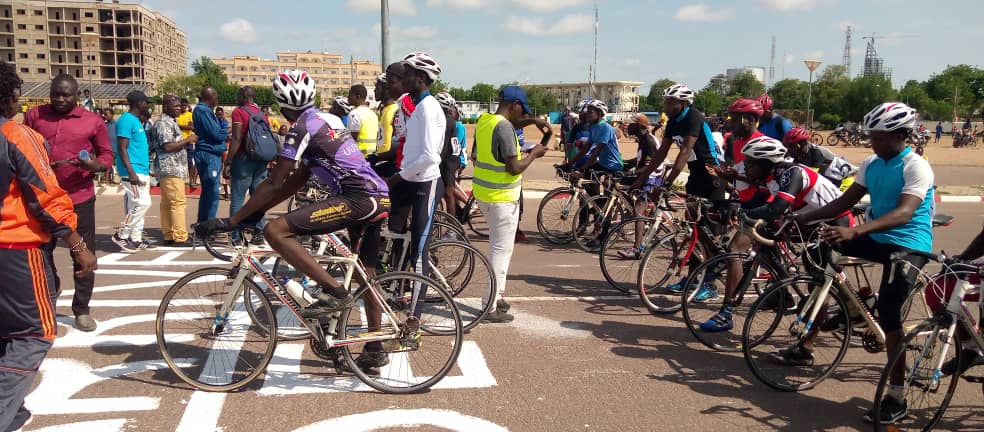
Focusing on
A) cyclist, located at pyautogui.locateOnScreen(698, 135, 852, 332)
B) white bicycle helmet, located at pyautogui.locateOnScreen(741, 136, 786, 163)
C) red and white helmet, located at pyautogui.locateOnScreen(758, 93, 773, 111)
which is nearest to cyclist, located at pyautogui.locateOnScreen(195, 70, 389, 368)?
cyclist, located at pyautogui.locateOnScreen(698, 135, 852, 332)

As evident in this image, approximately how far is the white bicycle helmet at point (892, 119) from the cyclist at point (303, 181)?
3.05 metres

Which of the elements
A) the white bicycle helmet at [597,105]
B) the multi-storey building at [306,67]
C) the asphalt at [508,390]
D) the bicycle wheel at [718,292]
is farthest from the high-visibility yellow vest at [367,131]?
the multi-storey building at [306,67]

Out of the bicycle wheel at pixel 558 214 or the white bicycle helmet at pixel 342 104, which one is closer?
the bicycle wheel at pixel 558 214

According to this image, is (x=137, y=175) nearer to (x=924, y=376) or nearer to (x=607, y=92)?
(x=924, y=376)

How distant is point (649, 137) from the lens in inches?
357

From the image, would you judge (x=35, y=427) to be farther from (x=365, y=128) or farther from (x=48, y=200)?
(x=365, y=128)

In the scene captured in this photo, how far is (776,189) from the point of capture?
586 cm

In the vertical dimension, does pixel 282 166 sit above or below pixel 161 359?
above

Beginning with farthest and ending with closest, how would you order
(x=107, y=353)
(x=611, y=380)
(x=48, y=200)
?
(x=107, y=353) < (x=611, y=380) < (x=48, y=200)

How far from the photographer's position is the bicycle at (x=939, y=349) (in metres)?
3.74

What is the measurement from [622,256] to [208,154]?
572 centimetres

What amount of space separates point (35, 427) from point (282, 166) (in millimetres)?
1953

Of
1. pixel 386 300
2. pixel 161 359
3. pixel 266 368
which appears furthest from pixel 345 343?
pixel 161 359

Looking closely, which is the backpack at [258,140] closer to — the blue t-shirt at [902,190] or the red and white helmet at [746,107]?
the red and white helmet at [746,107]
